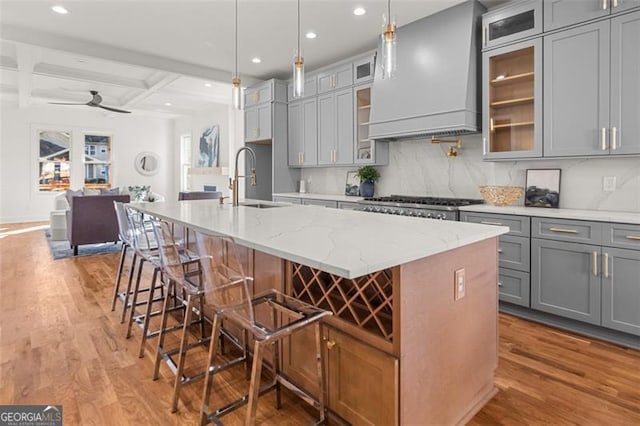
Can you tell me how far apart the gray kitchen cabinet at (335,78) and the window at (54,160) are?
321 inches

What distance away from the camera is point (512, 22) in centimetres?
320

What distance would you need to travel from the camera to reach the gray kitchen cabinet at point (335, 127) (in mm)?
4781

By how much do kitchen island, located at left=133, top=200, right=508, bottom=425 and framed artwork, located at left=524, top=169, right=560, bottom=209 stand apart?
71.4 inches

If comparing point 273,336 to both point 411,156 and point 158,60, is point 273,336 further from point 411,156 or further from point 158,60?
point 158,60

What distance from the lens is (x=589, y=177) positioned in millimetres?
3123

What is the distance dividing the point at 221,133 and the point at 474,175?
6.54 m

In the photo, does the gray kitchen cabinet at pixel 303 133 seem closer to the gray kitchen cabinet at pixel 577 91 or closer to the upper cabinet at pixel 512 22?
the upper cabinet at pixel 512 22

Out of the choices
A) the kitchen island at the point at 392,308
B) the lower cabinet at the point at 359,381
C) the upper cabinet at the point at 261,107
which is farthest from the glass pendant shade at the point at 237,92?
the upper cabinet at the point at 261,107

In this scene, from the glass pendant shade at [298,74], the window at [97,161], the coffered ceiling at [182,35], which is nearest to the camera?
the glass pendant shade at [298,74]

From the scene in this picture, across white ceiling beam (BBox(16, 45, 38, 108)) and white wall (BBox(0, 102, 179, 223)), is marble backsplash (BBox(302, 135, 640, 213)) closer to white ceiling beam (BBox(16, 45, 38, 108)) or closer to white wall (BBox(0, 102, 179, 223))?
white ceiling beam (BBox(16, 45, 38, 108))

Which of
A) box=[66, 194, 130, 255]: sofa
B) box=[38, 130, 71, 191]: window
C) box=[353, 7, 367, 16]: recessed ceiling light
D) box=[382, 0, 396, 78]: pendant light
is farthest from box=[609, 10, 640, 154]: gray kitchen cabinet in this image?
box=[38, 130, 71, 191]: window

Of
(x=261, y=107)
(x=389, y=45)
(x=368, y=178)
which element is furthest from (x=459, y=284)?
(x=261, y=107)

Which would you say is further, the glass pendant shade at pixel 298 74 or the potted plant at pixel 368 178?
the potted plant at pixel 368 178

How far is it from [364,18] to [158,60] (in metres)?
2.90
